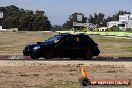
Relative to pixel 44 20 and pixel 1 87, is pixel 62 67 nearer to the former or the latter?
pixel 1 87

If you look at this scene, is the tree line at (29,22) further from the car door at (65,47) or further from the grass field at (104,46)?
the car door at (65,47)

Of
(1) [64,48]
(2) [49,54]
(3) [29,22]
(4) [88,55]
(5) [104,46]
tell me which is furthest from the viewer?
(3) [29,22]

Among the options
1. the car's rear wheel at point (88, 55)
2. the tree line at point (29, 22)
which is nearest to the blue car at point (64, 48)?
the car's rear wheel at point (88, 55)

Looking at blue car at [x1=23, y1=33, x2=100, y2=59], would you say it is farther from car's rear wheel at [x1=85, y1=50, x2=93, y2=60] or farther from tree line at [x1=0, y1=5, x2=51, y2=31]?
tree line at [x1=0, y1=5, x2=51, y2=31]

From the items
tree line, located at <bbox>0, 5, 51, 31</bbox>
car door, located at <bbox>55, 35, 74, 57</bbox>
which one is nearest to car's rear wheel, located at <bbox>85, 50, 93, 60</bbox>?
car door, located at <bbox>55, 35, 74, 57</bbox>

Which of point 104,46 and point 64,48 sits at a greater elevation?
point 64,48

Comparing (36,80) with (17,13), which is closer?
(36,80)

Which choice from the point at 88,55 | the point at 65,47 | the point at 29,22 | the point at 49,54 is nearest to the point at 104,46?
the point at 88,55

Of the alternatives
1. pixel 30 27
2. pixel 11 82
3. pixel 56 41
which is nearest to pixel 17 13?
pixel 30 27

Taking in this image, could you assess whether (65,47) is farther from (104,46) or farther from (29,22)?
(29,22)

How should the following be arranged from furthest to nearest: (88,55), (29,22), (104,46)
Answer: (29,22)
(104,46)
(88,55)

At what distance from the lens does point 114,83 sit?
42.4 feet

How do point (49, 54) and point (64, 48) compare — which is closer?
point (49, 54)

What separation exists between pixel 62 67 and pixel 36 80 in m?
5.14
